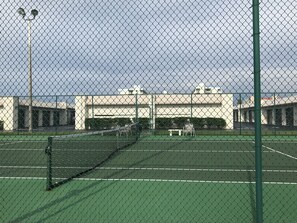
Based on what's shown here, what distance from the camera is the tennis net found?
6.16m

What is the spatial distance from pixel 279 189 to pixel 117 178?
355cm

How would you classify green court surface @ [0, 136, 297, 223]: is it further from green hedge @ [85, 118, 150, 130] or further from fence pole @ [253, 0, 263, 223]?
green hedge @ [85, 118, 150, 130]

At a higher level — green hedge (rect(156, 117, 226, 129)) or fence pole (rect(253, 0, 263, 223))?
fence pole (rect(253, 0, 263, 223))

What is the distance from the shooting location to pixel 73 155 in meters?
7.52

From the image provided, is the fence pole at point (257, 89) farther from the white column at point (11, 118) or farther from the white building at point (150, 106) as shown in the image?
the white column at point (11, 118)

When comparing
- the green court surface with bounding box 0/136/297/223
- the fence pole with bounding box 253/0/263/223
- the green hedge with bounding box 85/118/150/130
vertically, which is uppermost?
the fence pole with bounding box 253/0/263/223

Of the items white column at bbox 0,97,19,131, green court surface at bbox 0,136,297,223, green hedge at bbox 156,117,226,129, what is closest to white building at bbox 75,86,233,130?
green hedge at bbox 156,117,226,129

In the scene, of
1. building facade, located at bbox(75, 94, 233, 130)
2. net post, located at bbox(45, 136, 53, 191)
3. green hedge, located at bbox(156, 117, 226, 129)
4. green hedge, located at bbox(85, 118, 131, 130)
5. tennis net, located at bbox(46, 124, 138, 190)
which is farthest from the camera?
green hedge, located at bbox(156, 117, 226, 129)

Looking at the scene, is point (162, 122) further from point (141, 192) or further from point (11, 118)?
point (141, 192)

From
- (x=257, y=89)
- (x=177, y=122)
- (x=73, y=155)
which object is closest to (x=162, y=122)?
(x=177, y=122)

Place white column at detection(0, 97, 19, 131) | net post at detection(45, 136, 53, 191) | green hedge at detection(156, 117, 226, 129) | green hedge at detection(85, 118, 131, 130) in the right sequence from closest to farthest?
net post at detection(45, 136, 53, 191) → white column at detection(0, 97, 19, 131) → green hedge at detection(85, 118, 131, 130) → green hedge at detection(156, 117, 226, 129)

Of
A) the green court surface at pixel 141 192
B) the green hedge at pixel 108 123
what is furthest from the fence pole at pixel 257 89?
the green hedge at pixel 108 123

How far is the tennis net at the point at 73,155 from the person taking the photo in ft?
20.2

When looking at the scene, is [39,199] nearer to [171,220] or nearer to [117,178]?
[117,178]
